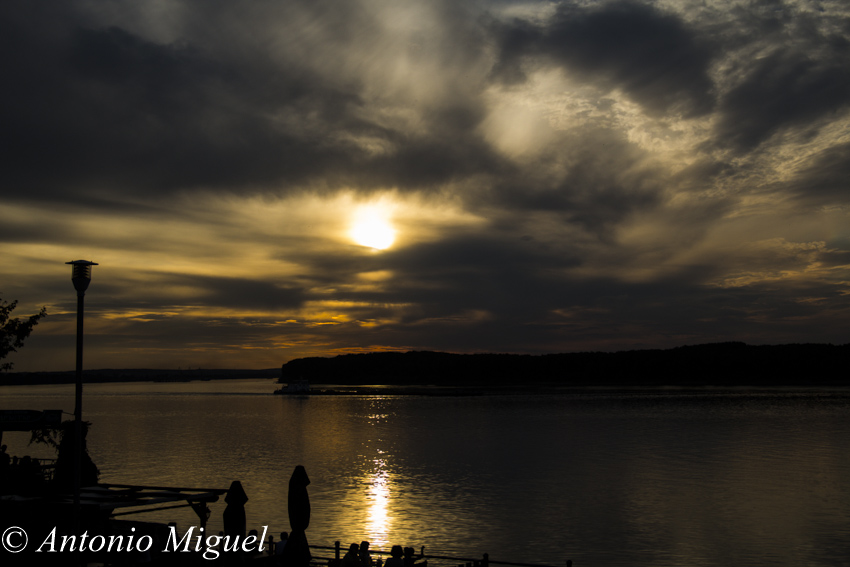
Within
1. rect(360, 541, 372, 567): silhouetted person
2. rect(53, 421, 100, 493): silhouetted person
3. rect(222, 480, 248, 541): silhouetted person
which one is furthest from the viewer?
rect(53, 421, 100, 493): silhouetted person

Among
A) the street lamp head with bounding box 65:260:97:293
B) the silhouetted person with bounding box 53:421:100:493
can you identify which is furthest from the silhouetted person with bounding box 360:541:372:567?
→ the street lamp head with bounding box 65:260:97:293

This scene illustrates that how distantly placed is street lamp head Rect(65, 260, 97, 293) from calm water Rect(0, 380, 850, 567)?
19400 millimetres

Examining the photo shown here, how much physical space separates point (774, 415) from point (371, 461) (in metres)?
85.1

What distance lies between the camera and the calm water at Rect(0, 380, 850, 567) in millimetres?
32812

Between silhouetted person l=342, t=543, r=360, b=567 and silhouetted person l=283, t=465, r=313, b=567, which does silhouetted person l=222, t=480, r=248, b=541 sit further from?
silhouetted person l=342, t=543, r=360, b=567

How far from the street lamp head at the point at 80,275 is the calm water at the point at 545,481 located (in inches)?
764

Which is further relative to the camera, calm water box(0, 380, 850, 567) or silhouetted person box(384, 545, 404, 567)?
calm water box(0, 380, 850, 567)

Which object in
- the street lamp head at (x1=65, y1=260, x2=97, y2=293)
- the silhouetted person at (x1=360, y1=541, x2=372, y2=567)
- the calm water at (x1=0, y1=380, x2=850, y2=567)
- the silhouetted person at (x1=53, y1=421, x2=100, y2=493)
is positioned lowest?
the calm water at (x1=0, y1=380, x2=850, y2=567)

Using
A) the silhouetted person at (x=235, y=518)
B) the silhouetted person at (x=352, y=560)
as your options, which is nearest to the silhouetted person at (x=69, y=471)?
the silhouetted person at (x=235, y=518)

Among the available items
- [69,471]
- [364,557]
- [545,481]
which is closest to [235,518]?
[364,557]

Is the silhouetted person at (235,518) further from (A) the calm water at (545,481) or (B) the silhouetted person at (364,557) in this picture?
(A) the calm water at (545,481)

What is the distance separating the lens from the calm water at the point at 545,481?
32.8 m

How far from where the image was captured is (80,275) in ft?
58.8

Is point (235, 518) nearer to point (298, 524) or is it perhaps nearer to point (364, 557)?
point (298, 524)
